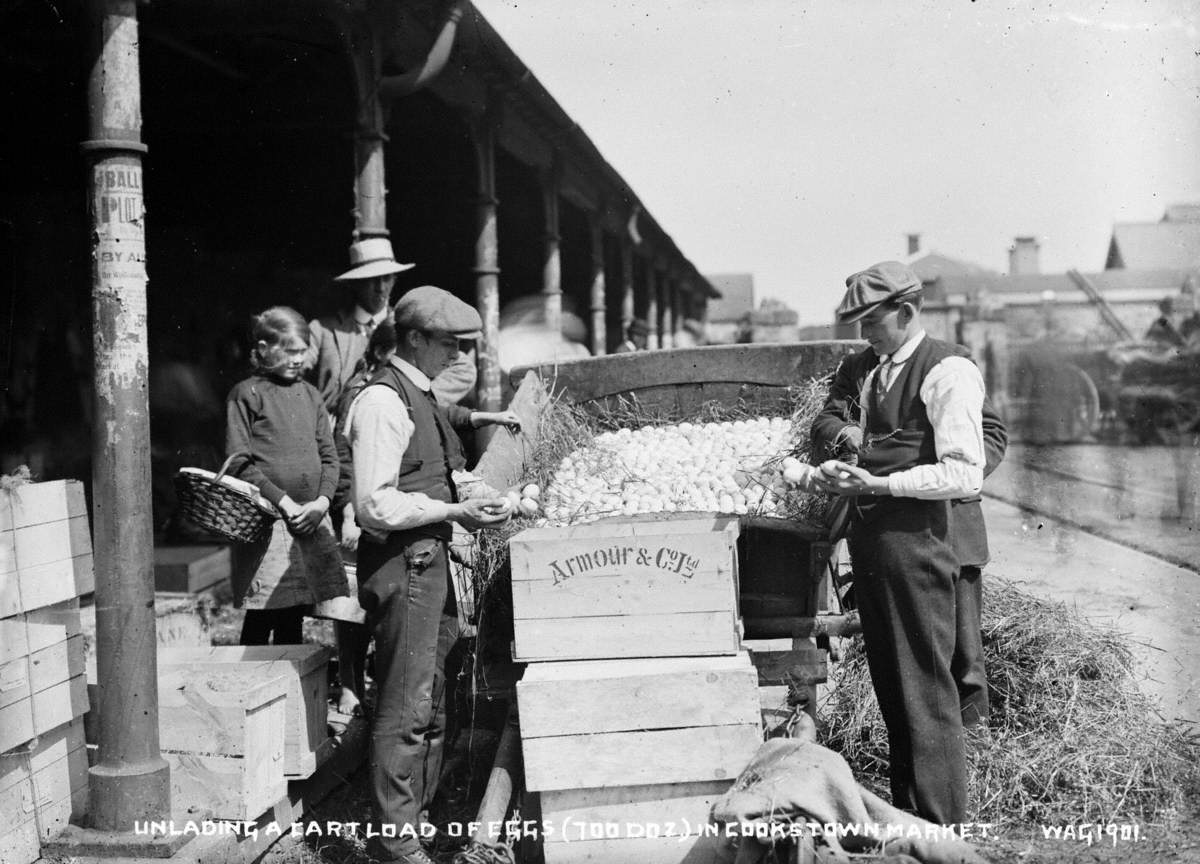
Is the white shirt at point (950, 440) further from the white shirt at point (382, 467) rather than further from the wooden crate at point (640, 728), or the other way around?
the white shirt at point (382, 467)

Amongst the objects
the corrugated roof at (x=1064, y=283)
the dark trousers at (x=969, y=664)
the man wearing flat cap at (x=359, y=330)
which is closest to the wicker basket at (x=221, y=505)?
the man wearing flat cap at (x=359, y=330)

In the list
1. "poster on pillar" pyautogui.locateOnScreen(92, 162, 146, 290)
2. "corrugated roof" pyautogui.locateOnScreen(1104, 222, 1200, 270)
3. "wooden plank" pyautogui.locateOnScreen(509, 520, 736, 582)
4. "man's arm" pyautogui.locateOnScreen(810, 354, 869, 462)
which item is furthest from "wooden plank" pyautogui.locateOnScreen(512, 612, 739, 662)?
"corrugated roof" pyautogui.locateOnScreen(1104, 222, 1200, 270)

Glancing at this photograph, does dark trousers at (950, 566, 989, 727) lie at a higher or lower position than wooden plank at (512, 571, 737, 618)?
lower

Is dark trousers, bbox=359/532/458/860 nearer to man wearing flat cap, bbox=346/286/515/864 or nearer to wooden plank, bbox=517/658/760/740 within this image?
man wearing flat cap, bbox=346/286/515/864

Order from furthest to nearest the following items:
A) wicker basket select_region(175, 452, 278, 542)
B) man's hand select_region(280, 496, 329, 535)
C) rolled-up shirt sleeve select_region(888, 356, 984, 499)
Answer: man's hand select_region(280, 496, 329, 535), wicker basket select_region(175, 452, 278, 542), rolled-up shirt sleeve select_region(888, 356, 984, 499)

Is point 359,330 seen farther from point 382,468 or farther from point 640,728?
point 640,728

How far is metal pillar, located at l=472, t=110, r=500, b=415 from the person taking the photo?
8.11 m

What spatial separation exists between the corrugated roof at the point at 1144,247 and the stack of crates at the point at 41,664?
30.3m

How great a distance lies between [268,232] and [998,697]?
9826mm

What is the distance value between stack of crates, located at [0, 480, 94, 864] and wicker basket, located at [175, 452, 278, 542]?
434mm

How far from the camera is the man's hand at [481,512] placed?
3.45 m

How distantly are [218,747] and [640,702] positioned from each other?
1.43 m

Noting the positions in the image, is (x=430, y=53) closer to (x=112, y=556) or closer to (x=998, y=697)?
(x=112, y=556)

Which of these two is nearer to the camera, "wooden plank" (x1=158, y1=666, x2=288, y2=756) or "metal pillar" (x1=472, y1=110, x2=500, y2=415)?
"wooden plank" (x1=158, y1=666, x2=288, y2=756)
